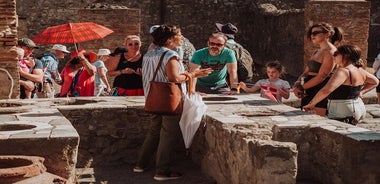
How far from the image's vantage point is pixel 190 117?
6.25 meters

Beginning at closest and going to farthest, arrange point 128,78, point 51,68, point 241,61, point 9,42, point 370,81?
1. point 370,81
2. point 128,78
3. point 9,42
4. point 241,61
5. point 51,68

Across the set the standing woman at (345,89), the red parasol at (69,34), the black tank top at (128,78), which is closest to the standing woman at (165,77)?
the standing woman at (345,89)

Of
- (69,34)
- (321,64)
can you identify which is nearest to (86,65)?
(69,34)

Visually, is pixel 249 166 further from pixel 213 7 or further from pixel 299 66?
pixel 213 7

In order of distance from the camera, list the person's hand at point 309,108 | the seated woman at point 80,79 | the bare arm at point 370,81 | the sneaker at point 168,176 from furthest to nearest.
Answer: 1. the seated woman at point 80,79
2. the bare arm at point 370,81
3. the person's hand at point 309,108
4. the sneaker at point 168,176

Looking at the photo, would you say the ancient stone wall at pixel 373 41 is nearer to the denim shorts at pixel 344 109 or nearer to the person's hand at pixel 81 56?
the person's hand at pixel 81 56

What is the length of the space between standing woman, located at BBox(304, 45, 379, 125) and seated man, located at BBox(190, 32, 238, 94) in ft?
4.88

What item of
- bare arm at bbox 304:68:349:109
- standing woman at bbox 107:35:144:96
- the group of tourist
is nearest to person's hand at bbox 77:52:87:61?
the group of tourist

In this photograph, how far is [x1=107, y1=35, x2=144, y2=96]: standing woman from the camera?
25.6ft

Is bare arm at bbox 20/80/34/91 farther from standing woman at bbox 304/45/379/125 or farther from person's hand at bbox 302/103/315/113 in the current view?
standing woman at bbox 304/45/379/125

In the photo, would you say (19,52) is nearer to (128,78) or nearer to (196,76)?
(128,78)

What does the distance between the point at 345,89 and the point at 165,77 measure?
182 centimetres

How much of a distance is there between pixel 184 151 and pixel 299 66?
33.0 feet

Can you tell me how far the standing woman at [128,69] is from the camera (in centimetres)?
780
